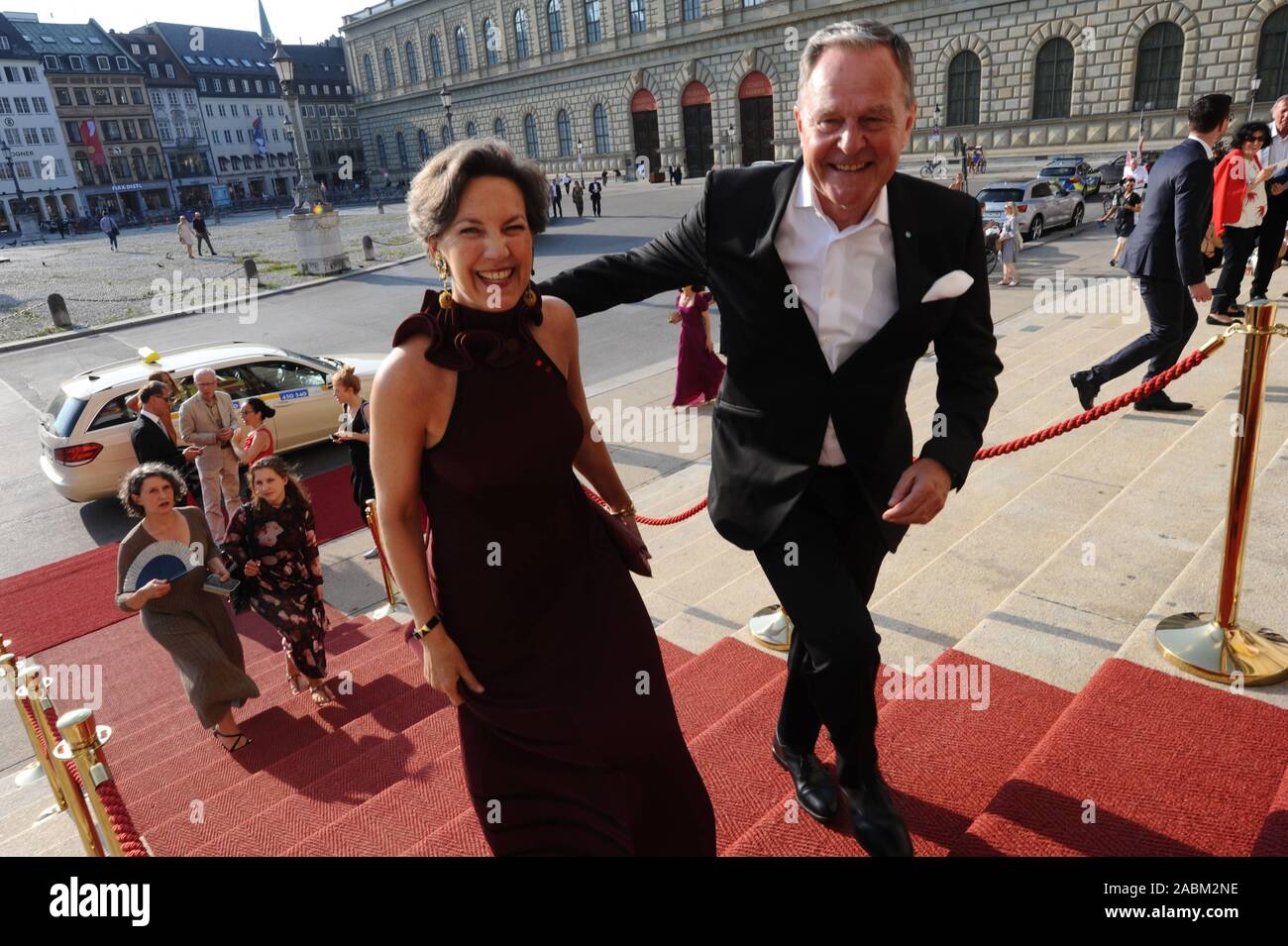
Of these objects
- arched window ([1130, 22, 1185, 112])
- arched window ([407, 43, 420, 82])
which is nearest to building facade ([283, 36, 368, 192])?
arched window ([407, 43, 420, 82])

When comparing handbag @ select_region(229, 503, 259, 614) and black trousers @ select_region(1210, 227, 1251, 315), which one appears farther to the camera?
black trousers @ select_region(1210, 227, 1251, 315)

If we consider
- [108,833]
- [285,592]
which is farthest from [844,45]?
[285,592]

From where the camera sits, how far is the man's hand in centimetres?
216

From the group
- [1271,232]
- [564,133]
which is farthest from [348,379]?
[564,133]

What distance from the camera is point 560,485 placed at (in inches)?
84.6

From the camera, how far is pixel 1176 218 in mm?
5664

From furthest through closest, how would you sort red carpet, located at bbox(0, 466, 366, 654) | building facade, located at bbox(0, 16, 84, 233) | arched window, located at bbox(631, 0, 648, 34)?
building facade, located at bbox(0, 16, 84, 233) < arched window, located at bbox(631, 0, 648, 34) < red carpet, located at bbox(0, 466, 366, 654)

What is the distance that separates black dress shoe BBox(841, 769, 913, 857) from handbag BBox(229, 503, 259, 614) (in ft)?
13.6

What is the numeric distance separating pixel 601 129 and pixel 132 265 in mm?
33245

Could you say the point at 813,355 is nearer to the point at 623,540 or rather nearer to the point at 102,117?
the point at 623,540

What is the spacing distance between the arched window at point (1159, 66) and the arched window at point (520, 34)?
132 feet

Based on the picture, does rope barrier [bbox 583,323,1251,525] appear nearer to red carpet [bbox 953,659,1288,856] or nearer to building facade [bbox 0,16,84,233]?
red carpet [bbox 953,659,1288,856]

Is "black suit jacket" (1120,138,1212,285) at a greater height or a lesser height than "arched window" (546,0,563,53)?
lesser
